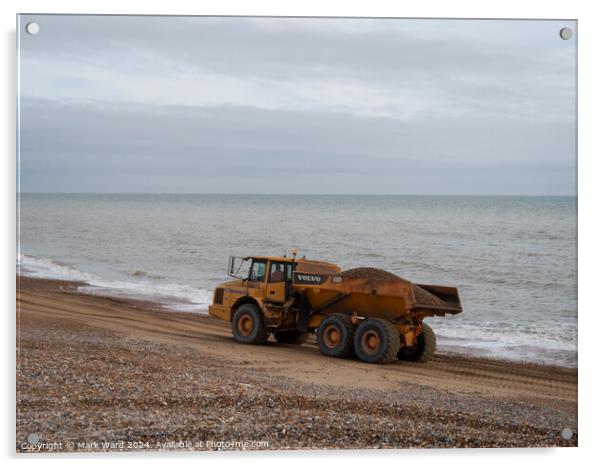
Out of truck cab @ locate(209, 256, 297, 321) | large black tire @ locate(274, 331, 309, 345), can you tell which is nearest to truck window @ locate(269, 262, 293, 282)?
truck cab @ locate(209, 256, 297, 321)

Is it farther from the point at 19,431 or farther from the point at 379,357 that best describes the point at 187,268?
the point at 19,431

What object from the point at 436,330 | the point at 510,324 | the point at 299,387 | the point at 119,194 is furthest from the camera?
the point at 436,330

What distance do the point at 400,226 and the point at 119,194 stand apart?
12330 millimetres

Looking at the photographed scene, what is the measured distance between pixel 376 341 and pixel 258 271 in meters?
2.68

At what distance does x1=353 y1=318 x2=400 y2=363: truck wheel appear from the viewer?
13281mm

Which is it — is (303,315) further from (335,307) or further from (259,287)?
(259,287)

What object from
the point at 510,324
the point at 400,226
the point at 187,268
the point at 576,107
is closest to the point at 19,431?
the point at 576,107

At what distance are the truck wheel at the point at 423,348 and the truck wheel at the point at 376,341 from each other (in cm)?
61

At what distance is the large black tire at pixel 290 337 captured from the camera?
50.5ft

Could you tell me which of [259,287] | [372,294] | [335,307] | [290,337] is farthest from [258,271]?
[372,294]

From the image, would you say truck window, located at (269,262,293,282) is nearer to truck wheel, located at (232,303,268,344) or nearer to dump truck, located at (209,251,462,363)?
dump truck, located at (209,251,462,363)
